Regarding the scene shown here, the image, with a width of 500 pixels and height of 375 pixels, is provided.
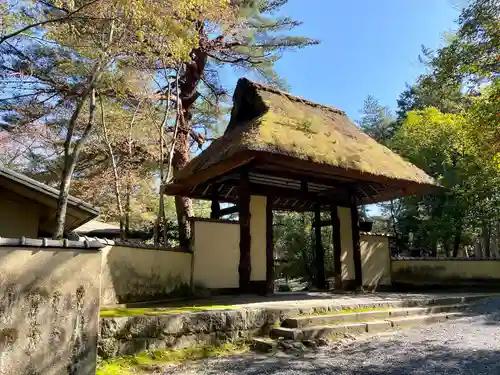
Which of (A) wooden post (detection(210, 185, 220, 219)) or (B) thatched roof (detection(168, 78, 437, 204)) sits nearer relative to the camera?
(B) thatched roof (detection(168, 78, 437, 204))

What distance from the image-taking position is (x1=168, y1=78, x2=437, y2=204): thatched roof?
666 cm

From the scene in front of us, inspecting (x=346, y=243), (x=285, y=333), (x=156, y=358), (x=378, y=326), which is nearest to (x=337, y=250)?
(x=346, y=243)

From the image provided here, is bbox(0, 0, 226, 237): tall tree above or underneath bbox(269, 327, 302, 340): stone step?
above

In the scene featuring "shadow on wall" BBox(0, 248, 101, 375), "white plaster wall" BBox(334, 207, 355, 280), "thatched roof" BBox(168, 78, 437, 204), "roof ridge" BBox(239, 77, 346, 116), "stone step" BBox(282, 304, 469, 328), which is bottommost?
"stone step" BBox(282, 304, 469, 328)

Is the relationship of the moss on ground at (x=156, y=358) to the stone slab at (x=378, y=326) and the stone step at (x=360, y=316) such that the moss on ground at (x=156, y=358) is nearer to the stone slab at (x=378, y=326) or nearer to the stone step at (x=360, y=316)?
the stone step at (x=360, y=316)

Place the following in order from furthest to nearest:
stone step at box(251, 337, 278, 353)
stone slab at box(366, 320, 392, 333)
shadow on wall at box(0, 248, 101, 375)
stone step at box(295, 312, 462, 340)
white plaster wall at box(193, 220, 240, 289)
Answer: white plaster wall at box(193, 220, 240, 289) → stone slab at box(366, 320, 392, 333) → stone step at box(295, 312, 462, 340) → stone step at box(251, 337, 278, 353) → shadow on wall at box(0, 248, 101, 375)

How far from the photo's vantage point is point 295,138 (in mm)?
7082

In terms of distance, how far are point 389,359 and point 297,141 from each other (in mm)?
3989

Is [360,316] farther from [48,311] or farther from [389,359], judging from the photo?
[48,311]

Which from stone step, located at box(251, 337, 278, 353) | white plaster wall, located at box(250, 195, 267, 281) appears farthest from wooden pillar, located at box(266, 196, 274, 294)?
stone step, located at box(251, 337, 278, 353)

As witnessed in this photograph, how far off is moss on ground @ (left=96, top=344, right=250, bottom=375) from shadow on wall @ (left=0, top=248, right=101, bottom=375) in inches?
16.6

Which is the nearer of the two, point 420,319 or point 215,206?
point 420,319

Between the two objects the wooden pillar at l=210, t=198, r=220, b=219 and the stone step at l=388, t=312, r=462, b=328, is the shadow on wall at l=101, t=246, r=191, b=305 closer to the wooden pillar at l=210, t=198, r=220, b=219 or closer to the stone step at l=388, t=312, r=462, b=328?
the wooden pillar at l=210, t=198, r=220, b=219

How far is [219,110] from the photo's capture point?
14.6m
